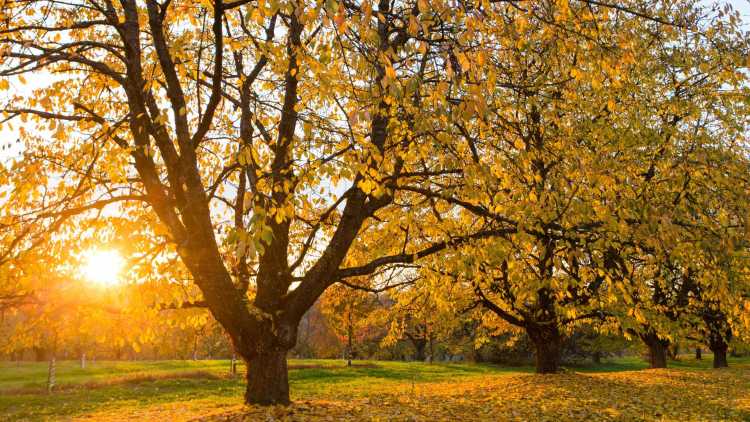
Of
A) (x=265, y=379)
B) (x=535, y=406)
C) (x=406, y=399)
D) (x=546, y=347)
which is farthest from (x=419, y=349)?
(x=265, y=379)

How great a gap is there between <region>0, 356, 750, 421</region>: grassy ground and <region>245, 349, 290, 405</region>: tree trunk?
41cm

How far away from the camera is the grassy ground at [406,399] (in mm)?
10922

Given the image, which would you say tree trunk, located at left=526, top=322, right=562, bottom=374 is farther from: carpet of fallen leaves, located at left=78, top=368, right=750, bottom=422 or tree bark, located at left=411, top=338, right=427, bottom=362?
tree bark, located at left=411, top=338, right=427, bottom=362

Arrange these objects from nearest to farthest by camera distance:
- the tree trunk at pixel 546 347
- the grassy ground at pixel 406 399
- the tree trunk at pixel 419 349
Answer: the grassy ground at pixel 406 399
the tree trunk at pixel 546 347
the tree trunk at pixel 419 349

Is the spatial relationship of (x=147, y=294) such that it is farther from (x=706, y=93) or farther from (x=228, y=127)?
(x=706, y=93)

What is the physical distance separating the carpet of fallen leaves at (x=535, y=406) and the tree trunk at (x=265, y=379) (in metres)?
0.33

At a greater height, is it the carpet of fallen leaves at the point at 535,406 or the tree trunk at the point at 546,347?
the tree trunk at the point at 546,347

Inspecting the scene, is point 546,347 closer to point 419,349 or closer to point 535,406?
point 535,406

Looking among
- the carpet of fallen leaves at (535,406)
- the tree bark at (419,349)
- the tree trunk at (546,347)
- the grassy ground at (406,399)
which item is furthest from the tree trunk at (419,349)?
the carpet of fallen leaves at (535,406)

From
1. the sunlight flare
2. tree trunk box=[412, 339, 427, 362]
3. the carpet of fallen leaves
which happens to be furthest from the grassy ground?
tree trunk box=[412, 339, 427, 362]

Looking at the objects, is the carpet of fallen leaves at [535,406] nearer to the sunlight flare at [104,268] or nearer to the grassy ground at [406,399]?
the grassy ground at [406,399]

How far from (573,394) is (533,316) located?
4.98 metres

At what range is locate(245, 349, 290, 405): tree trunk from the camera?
10.1 meters

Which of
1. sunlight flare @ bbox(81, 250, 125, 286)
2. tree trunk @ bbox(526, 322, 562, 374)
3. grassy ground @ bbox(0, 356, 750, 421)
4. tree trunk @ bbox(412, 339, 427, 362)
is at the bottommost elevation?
tree trunk @ bbox(412, 339, 427, 362)
